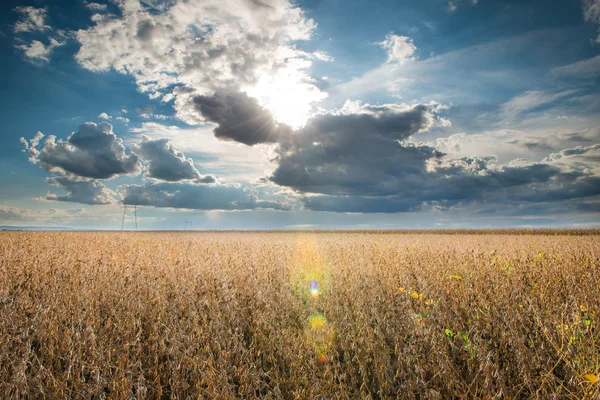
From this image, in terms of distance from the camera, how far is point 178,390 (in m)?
3.34

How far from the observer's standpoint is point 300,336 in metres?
4.28

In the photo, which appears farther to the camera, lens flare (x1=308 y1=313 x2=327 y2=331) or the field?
lens flare (x1=308 y1=313 x2=327 y2=331)

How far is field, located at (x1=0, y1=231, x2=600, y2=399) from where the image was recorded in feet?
10.9

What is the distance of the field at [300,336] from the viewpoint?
3.33 m

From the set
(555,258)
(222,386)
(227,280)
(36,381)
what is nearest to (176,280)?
(227,280)

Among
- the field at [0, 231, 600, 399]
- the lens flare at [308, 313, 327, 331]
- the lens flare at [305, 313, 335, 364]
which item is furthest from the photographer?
the lens flare at [308, 313, 327, 331]

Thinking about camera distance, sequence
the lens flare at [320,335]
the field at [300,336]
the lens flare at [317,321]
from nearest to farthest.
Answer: the field at [300,336] → the lens flare at [320,335] → the lens flare at [317,321]

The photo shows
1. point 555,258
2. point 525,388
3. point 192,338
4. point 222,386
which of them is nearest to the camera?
point 222,386

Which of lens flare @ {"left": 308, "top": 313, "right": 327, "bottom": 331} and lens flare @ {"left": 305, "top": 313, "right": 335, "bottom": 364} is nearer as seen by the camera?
lens flare @ {"left": 305, "top": 313, "right": 335, "bottom": 364}

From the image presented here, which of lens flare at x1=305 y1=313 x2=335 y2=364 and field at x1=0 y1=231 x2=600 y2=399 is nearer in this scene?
field at x1=0 y1=231 x2=600 y2=399

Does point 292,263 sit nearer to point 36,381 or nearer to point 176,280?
point 176,280

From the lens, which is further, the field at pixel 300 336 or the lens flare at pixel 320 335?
the lens flare at pixel 320 335

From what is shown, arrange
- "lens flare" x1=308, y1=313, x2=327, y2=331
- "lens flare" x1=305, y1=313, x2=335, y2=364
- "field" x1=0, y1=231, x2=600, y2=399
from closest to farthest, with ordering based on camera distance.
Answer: "field" x1=0, y1=231, x2=600, y2=399, "lens flare" x1=305, y1=313, x2=335, y2=364, "lens flare" x1=308, y1=313, x2=327, y2=331

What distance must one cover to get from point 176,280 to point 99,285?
149 centimetres
